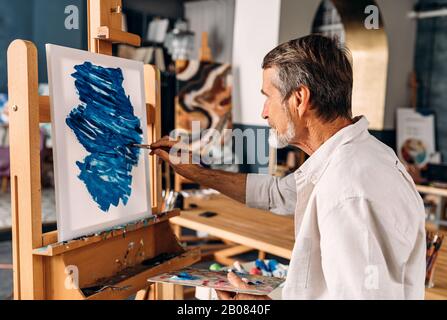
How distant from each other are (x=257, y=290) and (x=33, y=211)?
0.63 m

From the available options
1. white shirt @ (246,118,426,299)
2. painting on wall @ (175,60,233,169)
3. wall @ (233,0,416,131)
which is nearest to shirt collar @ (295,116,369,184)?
white shirt @ (246,118,426,299)

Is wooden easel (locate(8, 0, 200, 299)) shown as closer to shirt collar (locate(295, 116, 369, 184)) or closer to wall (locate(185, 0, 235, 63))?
shirt collar (locate(295, 116, 369, 184))

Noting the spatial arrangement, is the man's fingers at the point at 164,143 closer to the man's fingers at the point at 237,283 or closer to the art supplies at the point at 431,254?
the man's fingers at the point at 237,283

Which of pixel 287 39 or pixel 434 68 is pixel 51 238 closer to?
pixel 287 39

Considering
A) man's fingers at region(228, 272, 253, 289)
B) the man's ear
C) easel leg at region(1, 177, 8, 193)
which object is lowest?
easel leg at region(1, 177, 8, 193)

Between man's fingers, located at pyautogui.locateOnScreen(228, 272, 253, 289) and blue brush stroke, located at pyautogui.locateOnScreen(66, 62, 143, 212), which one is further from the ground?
blue brush stroke, located at pyautogui.locateOnScreen(66, 62, 143, 212)

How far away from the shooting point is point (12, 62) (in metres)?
1.17

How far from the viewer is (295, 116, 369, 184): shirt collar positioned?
1151mm

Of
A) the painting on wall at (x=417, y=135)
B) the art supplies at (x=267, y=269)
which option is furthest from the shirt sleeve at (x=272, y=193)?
the painting on wall at (x=417, y=135)

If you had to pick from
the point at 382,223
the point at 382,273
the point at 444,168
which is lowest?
the point at 444,168

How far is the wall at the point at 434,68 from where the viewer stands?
207 inches

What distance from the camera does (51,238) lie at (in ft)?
4.11
